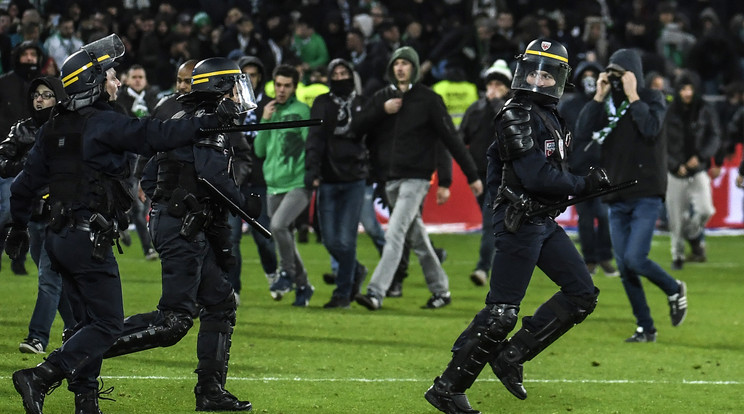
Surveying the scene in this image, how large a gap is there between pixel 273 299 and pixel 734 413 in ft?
20.8

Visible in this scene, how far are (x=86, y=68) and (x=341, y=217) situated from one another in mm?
5942

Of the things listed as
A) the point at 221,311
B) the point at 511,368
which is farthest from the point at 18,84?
the point at 511,368

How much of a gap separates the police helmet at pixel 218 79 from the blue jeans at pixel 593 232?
8.58m

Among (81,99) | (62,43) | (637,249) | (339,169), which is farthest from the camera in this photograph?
(62,43)

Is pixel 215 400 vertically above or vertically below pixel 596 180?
below

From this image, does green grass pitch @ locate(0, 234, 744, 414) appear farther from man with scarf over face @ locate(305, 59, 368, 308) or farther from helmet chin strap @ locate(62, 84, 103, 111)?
helmet chin strap @ locate(62, 84, 103, 111)

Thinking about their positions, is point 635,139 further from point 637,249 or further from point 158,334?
point 158,334

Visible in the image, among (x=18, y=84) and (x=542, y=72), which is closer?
(x=542, y=72)

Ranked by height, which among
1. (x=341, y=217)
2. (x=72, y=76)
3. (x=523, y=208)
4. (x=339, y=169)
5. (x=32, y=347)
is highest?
(x=72, y=76)

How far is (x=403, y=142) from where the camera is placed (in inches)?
506

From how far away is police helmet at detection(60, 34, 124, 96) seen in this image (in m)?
7.40

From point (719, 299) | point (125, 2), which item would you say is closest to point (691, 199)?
point (719, 299)

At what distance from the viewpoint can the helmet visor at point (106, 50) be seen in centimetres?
751

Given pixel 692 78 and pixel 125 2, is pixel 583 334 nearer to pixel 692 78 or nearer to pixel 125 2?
pixel 692 78
